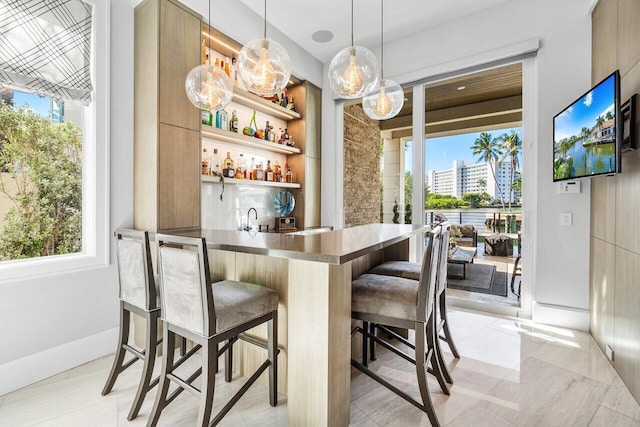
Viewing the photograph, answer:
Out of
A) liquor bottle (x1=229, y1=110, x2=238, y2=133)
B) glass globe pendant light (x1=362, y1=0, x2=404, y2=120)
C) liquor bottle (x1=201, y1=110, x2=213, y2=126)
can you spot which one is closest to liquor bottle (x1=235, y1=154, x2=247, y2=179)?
liquor bottle (x1=229, y1=110, x2=238, y2=133)

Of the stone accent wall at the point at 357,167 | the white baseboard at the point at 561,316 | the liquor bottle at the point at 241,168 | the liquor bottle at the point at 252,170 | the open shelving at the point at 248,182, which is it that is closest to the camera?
the white baseboard at the point at 561,316

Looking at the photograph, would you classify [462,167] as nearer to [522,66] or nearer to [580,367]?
[522,66]

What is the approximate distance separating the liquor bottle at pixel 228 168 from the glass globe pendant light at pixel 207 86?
105 cm

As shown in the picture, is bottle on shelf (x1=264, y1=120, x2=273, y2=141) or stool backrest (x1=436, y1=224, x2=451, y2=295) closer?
stool backrest (x1=436, y1=224, x2=451, y2=295)

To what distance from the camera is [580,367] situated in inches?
87.7

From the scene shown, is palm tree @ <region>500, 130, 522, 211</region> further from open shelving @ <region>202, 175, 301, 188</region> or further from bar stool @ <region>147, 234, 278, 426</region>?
bar stool @ <region>147, 234, 278, 426</region>

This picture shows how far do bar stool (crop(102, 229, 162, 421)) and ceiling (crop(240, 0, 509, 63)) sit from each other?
2832 mm

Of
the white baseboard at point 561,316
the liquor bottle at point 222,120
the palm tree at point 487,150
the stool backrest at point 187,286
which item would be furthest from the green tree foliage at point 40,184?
the white baseboard at point 561,316

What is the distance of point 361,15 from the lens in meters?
3.46

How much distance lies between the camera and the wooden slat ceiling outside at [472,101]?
11.0ft

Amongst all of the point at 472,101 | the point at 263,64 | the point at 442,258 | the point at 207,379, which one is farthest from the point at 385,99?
the point at 207,379

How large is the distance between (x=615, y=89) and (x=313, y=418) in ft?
8.51

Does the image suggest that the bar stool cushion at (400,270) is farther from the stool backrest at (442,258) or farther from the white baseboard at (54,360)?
the white baseboard at (54,360)

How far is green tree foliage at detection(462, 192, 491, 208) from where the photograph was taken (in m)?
3.58
